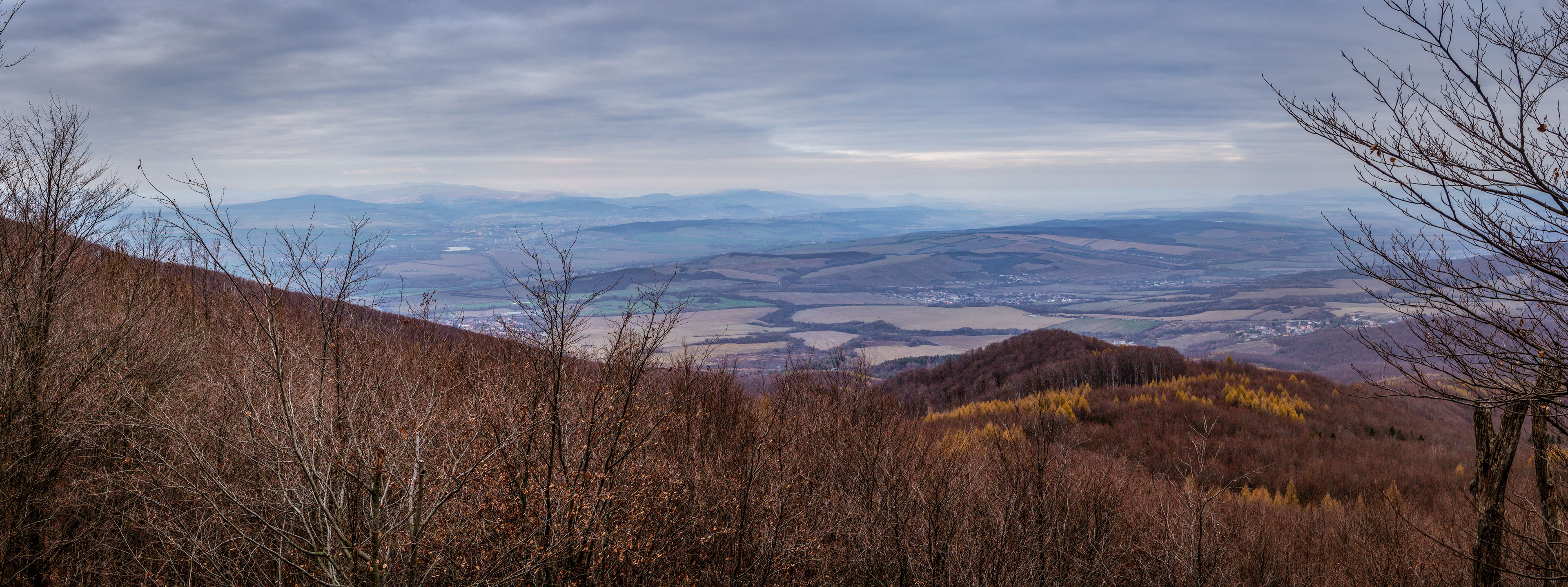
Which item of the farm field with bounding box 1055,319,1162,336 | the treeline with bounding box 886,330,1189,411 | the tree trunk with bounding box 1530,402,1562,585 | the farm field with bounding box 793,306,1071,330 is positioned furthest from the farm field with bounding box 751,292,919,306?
the tree trunk with bounding box 1530,402,1562,585

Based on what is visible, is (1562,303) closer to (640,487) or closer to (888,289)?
(640,487)

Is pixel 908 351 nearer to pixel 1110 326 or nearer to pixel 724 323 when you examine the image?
pixel 724 323

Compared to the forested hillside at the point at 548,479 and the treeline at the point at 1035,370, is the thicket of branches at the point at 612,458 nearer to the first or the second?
the forested hillside at the point at 548,479

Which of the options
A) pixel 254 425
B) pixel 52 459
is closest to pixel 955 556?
pixel 254 425

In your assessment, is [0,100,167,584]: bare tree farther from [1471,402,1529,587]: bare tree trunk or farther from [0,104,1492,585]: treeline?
[1471,402,1529,587]: bare tree trunk

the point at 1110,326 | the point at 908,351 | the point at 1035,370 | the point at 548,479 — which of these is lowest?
the point at 1110,326

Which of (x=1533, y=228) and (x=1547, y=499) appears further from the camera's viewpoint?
(x=1547, y=499)

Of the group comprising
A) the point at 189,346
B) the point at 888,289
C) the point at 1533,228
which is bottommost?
the point at 888,289

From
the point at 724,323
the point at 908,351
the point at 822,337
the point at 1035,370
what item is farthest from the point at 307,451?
the point at 724,323
